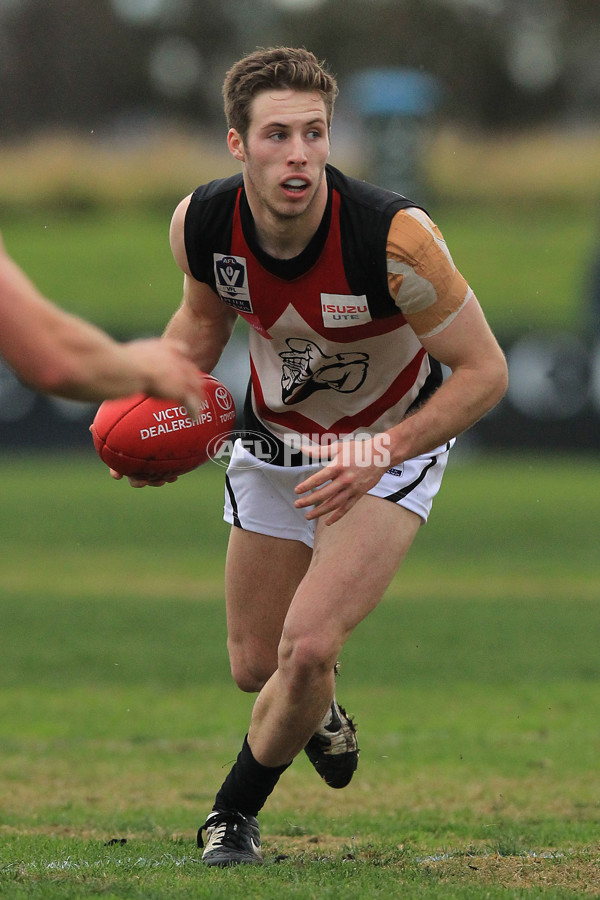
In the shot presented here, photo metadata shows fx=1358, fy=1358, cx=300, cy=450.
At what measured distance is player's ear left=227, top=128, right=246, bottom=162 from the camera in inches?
183

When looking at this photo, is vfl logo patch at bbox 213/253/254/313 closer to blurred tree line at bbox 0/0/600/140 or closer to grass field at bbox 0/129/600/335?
grass field at bbox 0/129/600/335

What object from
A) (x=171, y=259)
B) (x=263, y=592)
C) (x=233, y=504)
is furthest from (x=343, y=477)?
(x=171, y=259)

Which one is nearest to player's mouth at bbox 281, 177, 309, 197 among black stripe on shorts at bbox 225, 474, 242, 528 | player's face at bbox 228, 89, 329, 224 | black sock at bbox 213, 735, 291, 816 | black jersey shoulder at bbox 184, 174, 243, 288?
player's face at bbox 228, 89, 329, 224

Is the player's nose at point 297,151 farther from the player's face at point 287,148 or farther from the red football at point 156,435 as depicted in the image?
the red football at point 156,435

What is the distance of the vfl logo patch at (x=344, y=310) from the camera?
15.2 ft

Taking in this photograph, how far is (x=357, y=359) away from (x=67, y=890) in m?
2.05

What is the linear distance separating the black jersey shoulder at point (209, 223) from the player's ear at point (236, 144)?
13cm

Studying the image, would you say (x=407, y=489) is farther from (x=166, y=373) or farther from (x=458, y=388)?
(x=166, y=373)

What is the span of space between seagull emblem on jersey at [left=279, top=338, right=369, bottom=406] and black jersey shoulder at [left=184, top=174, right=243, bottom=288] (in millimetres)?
415

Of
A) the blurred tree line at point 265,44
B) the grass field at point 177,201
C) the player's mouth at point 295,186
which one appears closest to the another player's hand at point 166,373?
the player's mouth at point 295,186

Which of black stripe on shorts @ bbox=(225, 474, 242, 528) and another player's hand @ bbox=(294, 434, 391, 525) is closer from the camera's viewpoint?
another player's hand @ bbox=(294, 434, 391, 525)

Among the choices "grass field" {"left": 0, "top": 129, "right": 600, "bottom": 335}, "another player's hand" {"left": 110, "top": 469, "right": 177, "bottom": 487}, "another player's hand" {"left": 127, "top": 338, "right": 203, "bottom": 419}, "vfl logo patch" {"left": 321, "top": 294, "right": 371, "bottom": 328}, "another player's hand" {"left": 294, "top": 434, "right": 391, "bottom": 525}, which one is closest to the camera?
"another player's hand" {"left": 127, "top": 338, "right": 203, "bottom": 419}

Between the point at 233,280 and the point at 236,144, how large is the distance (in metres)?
0.47

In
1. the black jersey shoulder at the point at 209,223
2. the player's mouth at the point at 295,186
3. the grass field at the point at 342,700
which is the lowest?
the grass field at the point at 342,700
